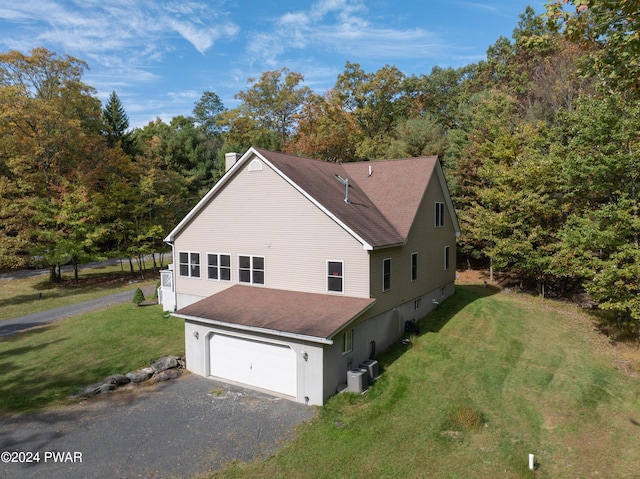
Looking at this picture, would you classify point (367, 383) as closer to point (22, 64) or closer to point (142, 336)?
point (142, 336)

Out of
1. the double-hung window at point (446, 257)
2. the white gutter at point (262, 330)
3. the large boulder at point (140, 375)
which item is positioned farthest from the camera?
the double-hung window at point (446, 257)

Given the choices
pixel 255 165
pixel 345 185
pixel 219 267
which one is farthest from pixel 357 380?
pixel 345 185

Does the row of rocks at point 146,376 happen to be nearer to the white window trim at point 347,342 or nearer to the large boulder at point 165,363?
the large boulder at point 165,363

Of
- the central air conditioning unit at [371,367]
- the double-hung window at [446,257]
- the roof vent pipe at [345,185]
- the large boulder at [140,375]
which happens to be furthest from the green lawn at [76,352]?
the double-hung window at [446,257]

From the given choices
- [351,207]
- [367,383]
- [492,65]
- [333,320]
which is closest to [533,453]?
[367,383]

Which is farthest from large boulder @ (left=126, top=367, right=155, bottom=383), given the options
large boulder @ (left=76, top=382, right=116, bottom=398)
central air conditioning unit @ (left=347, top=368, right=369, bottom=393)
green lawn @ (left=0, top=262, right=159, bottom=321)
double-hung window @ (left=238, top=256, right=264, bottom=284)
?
green lawn @ (left=0, top=262, right=159, bottom=321)

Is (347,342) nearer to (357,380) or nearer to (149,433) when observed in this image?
(357,380)
